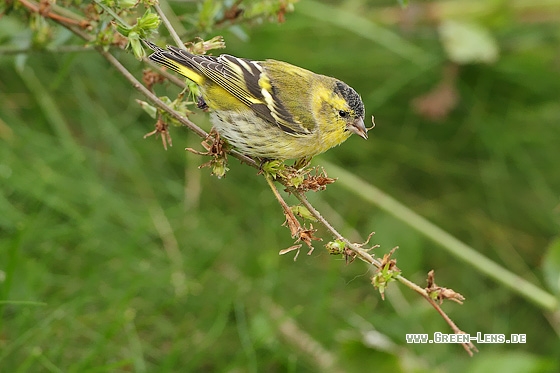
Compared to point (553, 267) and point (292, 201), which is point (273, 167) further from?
point (292, 201)

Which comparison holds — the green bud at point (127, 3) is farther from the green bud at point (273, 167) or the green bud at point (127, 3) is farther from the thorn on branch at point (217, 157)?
the green bud at point (273, 167)

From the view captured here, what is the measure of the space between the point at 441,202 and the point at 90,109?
7.45 feet

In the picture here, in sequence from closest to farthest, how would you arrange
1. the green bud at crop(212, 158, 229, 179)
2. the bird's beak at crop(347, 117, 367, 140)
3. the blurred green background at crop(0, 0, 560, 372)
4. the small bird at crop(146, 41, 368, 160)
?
the green bud at crop(212, 158, 229, 179), the small bird at crop(146, 41, 368, 160), the bird's beak at crop(347, 117, 367, 140), the blurred green background at crop(0, 0, 560, 372)

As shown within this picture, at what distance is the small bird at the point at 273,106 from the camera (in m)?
2.22

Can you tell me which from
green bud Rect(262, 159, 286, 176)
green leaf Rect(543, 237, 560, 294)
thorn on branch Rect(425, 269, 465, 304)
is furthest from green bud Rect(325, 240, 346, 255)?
green leaf Rect(543, 237, 560, 294)

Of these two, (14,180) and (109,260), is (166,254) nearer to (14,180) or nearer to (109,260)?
(109,260)

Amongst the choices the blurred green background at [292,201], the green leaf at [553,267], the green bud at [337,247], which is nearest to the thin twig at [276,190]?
the green bud at [337,247]

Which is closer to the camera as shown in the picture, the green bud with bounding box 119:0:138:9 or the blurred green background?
the green bud with bounding box 119:0:138:9

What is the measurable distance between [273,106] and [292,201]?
152 centimetres

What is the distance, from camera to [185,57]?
77.7 inches

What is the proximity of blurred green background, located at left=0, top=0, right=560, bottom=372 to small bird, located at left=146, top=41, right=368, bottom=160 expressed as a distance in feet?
0.90

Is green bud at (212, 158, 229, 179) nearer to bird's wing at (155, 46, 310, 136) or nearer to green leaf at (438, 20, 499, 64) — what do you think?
bird's wing at (155, 46, 310, 136)

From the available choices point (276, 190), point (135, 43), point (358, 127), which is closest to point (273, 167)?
point (276, 190)

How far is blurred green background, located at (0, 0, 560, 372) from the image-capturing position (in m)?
2.90
